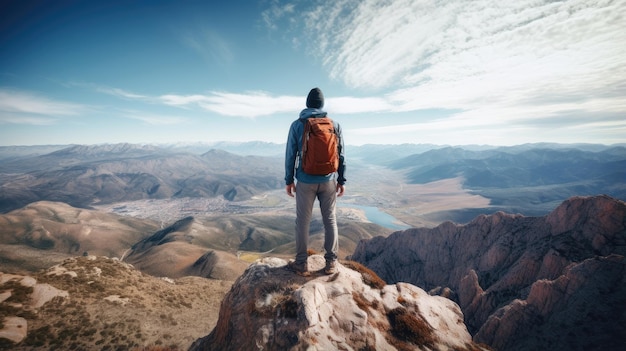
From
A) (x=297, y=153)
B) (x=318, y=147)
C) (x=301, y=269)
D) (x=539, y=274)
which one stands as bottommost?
(x=539, y=274)

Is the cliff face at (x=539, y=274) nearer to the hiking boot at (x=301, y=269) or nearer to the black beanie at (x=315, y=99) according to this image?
the hiking boot at (x=301, y=269)

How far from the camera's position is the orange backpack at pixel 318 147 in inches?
302

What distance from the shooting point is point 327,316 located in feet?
25.6

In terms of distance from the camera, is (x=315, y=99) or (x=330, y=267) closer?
(x=315, y=99)

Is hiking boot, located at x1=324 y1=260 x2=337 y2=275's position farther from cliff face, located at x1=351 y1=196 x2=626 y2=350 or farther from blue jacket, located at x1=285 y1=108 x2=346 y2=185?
cliff face, located at x1=351 y1=196 x2=626 y2=350

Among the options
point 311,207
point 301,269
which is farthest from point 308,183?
point 301,269

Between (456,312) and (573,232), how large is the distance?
5742 centimetres

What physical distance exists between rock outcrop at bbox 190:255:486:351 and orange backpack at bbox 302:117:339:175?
13.2ft

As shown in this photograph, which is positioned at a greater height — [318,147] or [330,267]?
[318,147]

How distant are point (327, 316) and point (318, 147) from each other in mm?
5260

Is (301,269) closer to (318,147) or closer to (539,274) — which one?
(318,147)

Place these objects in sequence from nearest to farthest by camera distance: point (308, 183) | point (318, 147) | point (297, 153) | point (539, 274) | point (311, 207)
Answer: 1. point (318, 147)
2. point (311, 207)
3. point (308, 183)
4. point (297, 153)
5. point (539, 274)

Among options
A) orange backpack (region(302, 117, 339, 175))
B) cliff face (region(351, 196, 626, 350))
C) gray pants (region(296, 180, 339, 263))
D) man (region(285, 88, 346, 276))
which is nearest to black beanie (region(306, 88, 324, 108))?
man (region(285, 88, 346, 276))

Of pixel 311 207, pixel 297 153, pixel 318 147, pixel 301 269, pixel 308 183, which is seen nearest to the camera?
pixel 318 147
